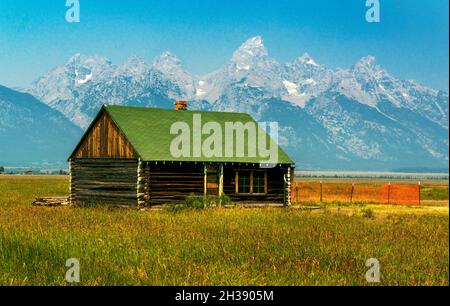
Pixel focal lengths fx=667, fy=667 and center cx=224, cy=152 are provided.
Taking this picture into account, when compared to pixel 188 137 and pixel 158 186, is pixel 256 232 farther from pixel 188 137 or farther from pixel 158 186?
pixel 188 137

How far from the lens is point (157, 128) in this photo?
37.2 m

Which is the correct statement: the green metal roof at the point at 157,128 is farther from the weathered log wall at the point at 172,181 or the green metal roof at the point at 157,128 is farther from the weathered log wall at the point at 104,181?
the weathered log wall at the point at 104,181

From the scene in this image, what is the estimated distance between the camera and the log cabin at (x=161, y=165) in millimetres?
34094

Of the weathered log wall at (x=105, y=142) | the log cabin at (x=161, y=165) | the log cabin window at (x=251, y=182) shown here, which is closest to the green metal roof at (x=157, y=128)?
the log cabin at (x=161, y=165)

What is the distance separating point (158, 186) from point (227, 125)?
7438 mm

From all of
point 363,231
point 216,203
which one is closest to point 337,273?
point 363,231

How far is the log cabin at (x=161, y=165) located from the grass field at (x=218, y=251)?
31.3 ft

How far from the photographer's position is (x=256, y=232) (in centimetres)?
2039

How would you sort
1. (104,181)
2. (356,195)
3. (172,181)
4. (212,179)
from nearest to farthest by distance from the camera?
(172,181), (104,181), (212,179), (356,195)

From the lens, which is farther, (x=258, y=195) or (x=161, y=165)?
(x=258, y=195)

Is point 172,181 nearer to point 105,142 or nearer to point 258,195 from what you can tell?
point 105,142

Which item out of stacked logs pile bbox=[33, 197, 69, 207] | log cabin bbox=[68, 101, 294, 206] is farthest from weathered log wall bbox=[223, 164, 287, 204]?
stacked logs pile bbox=[33, 197, 69, 207]

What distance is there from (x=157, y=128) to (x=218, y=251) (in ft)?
71.7

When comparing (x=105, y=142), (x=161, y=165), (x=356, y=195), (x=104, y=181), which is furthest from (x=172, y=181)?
(x=356, y=195)
